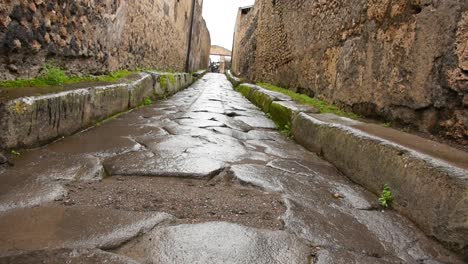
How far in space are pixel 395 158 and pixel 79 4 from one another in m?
2.99

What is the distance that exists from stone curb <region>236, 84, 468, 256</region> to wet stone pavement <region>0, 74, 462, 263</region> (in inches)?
2.7

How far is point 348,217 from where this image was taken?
1.50 meters

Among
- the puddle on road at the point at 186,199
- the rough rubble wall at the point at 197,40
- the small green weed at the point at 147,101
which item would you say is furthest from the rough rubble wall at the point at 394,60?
the rough rubble wall at the point at 197,40

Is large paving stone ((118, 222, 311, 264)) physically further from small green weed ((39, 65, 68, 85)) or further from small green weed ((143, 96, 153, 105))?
small green weed ((143, 96, 153, 105))

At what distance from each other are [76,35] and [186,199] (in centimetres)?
242

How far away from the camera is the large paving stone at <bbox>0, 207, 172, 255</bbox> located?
41.4 inches

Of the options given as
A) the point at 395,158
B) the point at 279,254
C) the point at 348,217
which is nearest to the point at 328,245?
the point at 279,254

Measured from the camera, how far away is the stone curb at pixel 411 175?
4.20ft

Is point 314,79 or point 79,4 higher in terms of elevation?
point 79,4

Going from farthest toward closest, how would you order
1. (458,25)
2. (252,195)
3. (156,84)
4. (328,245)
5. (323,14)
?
(156,84), (323,14), (458,25), (252,195), (328,245)

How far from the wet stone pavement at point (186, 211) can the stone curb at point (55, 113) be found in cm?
Answer: 9

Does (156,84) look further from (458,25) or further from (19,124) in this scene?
(458,25)

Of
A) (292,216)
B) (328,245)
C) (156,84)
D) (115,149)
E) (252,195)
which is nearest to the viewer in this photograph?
(328,245)

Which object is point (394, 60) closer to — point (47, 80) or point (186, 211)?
point (186, 211)
